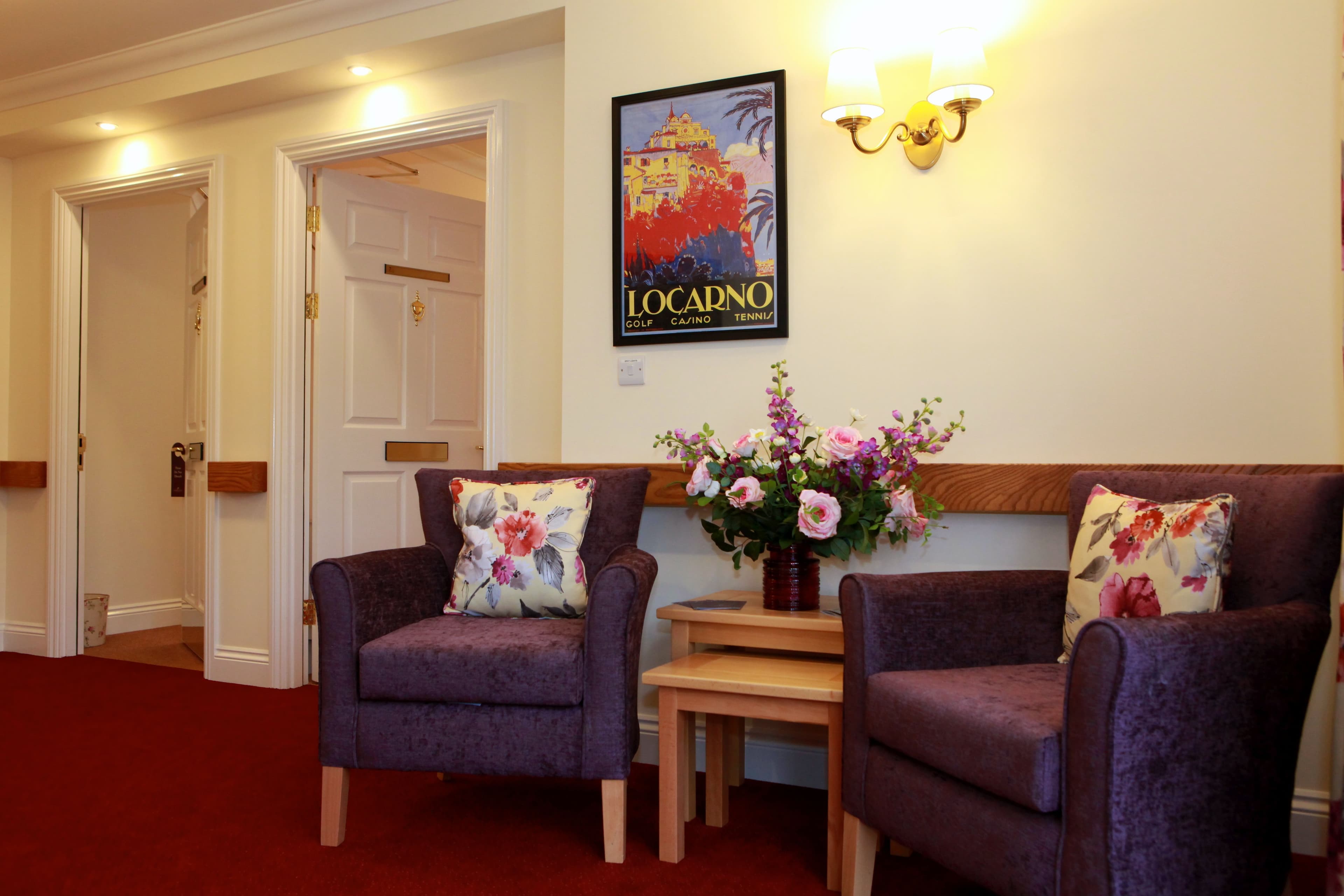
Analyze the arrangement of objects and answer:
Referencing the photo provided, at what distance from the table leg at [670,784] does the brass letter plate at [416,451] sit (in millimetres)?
2204

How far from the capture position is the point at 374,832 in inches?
87.3

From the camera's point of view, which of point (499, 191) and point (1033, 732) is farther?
point (499, 191)

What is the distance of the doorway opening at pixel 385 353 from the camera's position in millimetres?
3705

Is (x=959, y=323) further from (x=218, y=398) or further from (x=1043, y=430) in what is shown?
(x=218, y=398)

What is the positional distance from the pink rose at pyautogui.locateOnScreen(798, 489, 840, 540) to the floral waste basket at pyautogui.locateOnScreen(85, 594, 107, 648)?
392cm

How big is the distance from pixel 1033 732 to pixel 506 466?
1.96 meters

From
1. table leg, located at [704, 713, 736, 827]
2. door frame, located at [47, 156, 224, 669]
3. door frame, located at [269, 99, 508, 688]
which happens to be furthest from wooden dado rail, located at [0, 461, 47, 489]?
table leg, located at [704, 713, 736, 827]

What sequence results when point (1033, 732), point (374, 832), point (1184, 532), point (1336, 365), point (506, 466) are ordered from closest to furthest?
point (1033, 732) < point (1184, 532) < point (1336, 365) < point (374, 832) < point (506, 466)

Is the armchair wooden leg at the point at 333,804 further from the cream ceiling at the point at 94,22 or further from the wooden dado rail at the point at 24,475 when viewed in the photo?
the wooden dado rail at the point at 24,475

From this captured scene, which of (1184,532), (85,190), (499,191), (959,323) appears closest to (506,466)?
(499,191)

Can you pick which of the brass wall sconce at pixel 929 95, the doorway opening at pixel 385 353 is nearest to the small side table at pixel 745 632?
the brass wall sconce at pixel 929 95

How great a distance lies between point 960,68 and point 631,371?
1.21 meters

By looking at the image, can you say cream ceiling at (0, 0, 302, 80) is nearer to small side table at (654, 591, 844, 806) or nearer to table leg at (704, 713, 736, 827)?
small side table at (654, 591, 844, 806)

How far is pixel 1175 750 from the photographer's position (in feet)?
4.49
